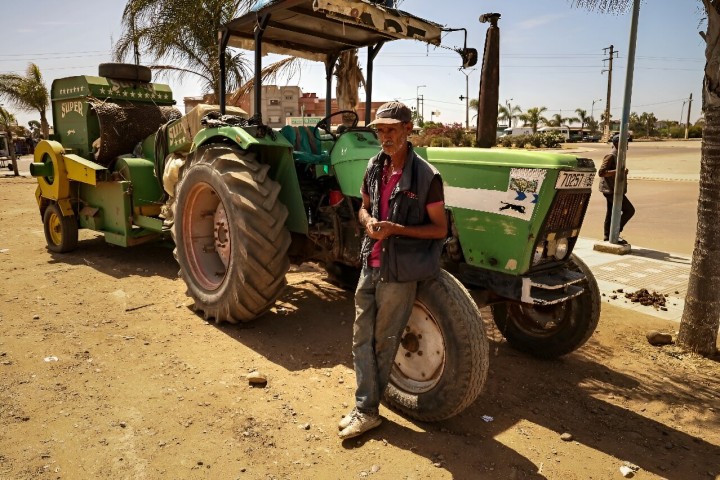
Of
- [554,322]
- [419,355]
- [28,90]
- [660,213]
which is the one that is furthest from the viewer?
[28,90]

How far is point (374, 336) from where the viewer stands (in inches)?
122

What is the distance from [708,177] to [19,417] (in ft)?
17.3

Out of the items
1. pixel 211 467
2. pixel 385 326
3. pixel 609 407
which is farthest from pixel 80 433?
pixel 609 407

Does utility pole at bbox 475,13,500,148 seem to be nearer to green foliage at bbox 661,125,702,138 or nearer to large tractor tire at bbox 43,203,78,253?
large tractor tire at bbox 43,203,78,253

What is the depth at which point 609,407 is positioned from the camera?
357cm

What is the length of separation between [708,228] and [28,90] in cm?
2635

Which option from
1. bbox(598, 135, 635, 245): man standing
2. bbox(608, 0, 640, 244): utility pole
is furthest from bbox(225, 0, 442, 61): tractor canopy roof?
bbox(598, 135, 635, 245): man standing

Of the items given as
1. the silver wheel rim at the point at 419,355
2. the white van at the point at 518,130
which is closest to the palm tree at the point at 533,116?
the white van at the point at 518,130

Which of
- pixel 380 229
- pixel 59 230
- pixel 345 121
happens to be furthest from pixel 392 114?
pixel 59 230

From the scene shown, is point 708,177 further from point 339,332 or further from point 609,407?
point 339,332

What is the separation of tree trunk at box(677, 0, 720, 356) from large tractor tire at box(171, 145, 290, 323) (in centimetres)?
344

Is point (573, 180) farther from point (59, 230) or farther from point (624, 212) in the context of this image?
point (59, 230)

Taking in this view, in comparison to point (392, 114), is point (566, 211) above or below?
below

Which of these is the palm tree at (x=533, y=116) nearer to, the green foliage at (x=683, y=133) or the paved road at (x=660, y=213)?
the green foliage at (x=683, y=133)
